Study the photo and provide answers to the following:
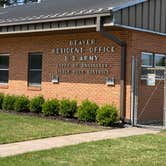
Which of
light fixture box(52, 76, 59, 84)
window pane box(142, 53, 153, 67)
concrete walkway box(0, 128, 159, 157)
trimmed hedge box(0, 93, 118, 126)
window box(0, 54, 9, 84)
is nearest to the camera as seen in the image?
concrete walkway box(0, 128, 159, 157)

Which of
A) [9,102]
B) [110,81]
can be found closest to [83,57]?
[110,81]

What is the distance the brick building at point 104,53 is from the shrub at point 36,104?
631 mm

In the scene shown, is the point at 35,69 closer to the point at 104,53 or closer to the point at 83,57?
the point at 83,57

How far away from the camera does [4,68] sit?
818 inches

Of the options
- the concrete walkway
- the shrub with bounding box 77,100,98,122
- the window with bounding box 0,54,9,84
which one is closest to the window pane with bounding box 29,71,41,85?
the window with bounding box 0,54,9,84

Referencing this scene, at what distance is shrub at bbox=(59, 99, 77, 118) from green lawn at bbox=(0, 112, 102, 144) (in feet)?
2.64

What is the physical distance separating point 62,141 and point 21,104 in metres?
7.00

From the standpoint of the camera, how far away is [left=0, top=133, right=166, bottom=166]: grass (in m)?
8.66

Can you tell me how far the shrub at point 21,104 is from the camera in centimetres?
1798

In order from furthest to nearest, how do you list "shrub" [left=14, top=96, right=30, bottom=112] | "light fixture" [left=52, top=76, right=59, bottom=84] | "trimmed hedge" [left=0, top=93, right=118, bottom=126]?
"shrub" [left=14, top=96, right=30, bottom=112] → "light fixture" [left=52, top=76, right=59, bottom=84] → "trimmed hedge" [left=0, top=93, right=118, bottom=126]

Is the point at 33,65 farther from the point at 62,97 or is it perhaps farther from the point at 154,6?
the point at 154,6

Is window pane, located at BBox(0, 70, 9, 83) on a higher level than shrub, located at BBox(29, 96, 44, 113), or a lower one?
higher

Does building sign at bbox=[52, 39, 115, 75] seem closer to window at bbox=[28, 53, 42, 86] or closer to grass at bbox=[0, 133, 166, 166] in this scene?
window at bbox=[28, 53, 42, 86]

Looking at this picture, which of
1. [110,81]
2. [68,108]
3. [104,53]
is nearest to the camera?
[110,81]
